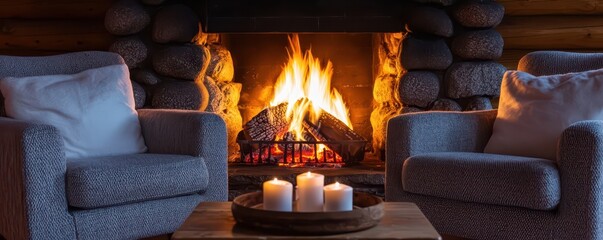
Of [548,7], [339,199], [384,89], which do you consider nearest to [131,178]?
[339,199]

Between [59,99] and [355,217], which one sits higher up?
[59,99]

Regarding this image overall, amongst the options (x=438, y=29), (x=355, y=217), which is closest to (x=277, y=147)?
(x=438, y=29)

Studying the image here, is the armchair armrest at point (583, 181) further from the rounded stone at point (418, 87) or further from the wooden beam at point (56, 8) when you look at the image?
the wooden beam at point (56, 8)

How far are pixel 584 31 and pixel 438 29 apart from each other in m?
1.01

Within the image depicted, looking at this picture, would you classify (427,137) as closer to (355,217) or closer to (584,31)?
(355,217)

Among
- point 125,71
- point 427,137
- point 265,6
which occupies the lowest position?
point 427,137

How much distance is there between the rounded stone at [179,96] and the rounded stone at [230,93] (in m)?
0.33

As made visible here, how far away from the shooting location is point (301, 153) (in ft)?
14.7

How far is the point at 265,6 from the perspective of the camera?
4.51 metres

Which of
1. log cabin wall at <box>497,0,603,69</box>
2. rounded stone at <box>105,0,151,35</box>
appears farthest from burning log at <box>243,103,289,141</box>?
log cabin wall at <box>497,0,603,69</box>

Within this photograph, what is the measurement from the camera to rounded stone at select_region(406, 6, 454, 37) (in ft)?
14.4

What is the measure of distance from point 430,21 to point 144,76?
1563mm

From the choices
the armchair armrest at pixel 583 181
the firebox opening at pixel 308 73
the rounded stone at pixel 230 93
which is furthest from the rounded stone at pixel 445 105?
the armchair armrest at pixel 583 181

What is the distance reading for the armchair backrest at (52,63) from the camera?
3506 millimetres
